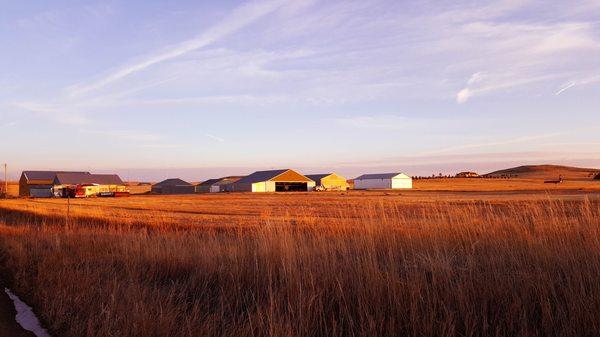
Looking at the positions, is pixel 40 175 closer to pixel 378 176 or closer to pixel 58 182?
pixel 58 182

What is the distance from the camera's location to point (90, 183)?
104 meters

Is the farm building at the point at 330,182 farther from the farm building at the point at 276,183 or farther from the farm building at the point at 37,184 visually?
the farm building at the point at 37,184

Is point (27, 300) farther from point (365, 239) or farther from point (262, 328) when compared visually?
point (365, 239)

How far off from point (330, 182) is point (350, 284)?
391 feet

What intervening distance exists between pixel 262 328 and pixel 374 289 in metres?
1.51

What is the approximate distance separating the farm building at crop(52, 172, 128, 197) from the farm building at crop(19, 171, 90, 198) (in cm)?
206

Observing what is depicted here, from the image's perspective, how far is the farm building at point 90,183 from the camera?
9869 centimetres

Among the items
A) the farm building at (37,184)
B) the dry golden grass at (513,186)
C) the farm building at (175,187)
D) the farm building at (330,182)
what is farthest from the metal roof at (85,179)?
the dry golden grass at (513,186)

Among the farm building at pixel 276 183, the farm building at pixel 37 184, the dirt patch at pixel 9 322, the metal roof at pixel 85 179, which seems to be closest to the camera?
the dirt patch at pixel 9 322

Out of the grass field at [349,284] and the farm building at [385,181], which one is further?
the farm building at [385,181]

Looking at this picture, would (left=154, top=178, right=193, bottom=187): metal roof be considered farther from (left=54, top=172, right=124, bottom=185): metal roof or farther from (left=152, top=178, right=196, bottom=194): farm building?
(left=54, top=172, right=124, bottom=185): metal roof

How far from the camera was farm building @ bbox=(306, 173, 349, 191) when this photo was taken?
406ft

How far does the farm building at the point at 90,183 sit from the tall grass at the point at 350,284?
9170 cm

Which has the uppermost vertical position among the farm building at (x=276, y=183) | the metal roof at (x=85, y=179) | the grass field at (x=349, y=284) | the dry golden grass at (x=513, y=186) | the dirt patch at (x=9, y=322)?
the metal roof at (x=85, y=179)
